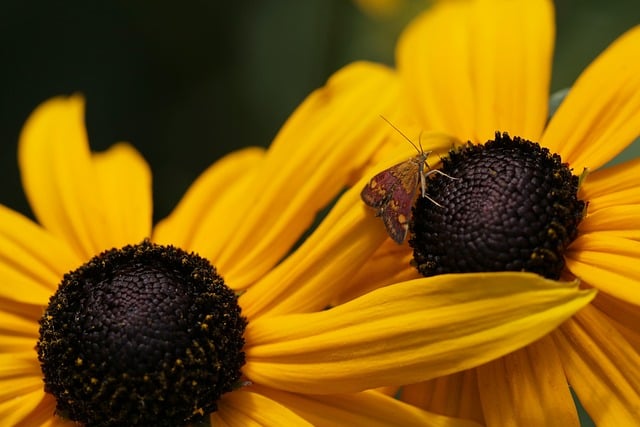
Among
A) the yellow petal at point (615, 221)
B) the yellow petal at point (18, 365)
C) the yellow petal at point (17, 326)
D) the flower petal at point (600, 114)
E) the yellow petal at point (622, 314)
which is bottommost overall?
the yellow petal at point (18, 365)

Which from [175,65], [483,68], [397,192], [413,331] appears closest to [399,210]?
[397,192]

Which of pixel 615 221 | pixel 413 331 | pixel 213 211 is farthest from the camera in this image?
pixel 213 211

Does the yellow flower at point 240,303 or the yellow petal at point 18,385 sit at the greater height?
the yellow flower at point 240,303

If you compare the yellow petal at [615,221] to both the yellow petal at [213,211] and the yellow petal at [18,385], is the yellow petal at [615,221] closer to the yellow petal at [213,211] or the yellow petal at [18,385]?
the yellow petal at [213,211]

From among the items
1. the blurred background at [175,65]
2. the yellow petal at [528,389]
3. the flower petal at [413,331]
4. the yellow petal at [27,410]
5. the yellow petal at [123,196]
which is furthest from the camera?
the blurred background at [175,65]

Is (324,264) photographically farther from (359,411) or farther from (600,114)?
(600,114)

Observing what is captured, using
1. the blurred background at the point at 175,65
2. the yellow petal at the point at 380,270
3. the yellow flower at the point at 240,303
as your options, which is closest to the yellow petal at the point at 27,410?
the yellow flower at the point at 240,303

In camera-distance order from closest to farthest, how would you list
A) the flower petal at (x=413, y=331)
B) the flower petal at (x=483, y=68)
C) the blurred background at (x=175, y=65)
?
the flower petal at (x=413, y=331) → the flower petal at (x=483, y=68) → the blurred background at (x=175, y=65)

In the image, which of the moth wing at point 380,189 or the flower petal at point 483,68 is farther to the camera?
the flower petal at point 483,68
